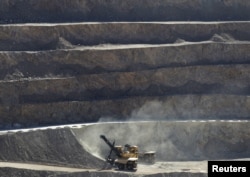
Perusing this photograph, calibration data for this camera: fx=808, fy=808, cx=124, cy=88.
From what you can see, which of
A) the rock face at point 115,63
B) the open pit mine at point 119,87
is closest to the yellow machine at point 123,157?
the open pit mine at point 119,87

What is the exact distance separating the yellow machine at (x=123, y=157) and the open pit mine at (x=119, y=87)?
109mm

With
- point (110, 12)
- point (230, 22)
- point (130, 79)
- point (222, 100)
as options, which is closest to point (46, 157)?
point (130, 79)

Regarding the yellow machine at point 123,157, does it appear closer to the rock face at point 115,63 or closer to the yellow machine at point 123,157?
the yellow machine at point 123,157

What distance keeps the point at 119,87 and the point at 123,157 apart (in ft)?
31.6

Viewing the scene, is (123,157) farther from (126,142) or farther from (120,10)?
(120,10)

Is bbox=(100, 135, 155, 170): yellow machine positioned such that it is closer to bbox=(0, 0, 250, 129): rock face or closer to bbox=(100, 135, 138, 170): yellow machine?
bbox=(100, 135, 138, 170): yellow machine

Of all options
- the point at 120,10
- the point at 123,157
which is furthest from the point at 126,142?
the point at 120,10

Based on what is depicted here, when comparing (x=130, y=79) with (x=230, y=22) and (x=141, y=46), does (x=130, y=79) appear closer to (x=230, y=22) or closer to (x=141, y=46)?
(x=141, y=46)

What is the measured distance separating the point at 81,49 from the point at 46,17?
16.5 feet

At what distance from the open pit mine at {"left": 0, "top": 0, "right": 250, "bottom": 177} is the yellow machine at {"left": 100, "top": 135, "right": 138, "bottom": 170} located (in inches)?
4.3

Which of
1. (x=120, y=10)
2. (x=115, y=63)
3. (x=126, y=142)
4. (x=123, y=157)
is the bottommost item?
(x=123, y=157)

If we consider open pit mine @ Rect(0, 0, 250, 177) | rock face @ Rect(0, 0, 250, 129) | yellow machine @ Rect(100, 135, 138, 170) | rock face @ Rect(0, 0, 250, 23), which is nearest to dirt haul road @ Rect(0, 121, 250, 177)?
open pit mine @ Rect(0, 0, 250, 177)

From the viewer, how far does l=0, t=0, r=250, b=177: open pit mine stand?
4241 cm

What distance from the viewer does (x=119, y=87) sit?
50.2m
